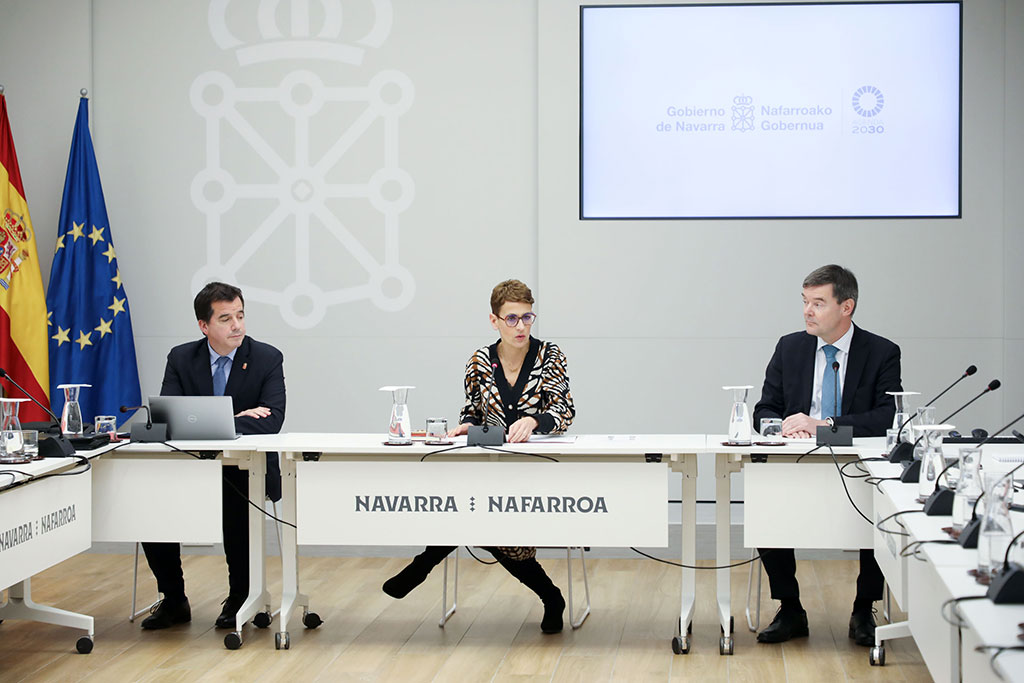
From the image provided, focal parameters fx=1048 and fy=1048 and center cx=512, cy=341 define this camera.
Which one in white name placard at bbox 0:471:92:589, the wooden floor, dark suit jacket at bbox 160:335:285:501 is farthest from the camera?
dark suit jacket at bbox 160:335:285:501

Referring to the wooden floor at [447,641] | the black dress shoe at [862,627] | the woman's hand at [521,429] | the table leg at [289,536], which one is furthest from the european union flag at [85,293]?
the black dress shoe at [862,627]

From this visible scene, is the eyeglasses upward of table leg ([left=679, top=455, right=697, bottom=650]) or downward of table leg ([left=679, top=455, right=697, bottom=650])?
upward

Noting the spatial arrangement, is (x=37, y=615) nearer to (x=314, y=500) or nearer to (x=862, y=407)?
(x=314, y=500)

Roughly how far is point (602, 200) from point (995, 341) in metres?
2.20

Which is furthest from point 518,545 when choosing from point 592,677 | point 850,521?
point 850,521

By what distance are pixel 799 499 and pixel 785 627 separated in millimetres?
562

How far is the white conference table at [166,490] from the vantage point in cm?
397

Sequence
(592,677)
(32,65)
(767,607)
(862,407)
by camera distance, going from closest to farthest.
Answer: (592,677) < (862,407) < (767,607) < (32,65)

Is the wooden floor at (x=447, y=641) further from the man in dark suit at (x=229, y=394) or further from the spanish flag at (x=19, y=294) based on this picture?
the spanish flag at (x=19, y=294)

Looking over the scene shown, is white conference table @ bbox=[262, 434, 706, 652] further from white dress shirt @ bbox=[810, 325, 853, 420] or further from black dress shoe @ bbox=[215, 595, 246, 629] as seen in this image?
white dress shirt @ bbox=[810, 325, 853, 420]

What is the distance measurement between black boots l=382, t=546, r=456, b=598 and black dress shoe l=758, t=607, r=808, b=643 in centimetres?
127

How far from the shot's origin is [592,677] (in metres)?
3.61

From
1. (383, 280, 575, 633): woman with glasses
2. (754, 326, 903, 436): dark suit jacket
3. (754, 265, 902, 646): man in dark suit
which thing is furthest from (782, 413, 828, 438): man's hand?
(383, 280, 575, 633): woman with glasses

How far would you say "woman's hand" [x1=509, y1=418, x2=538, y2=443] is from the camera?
394 cm
